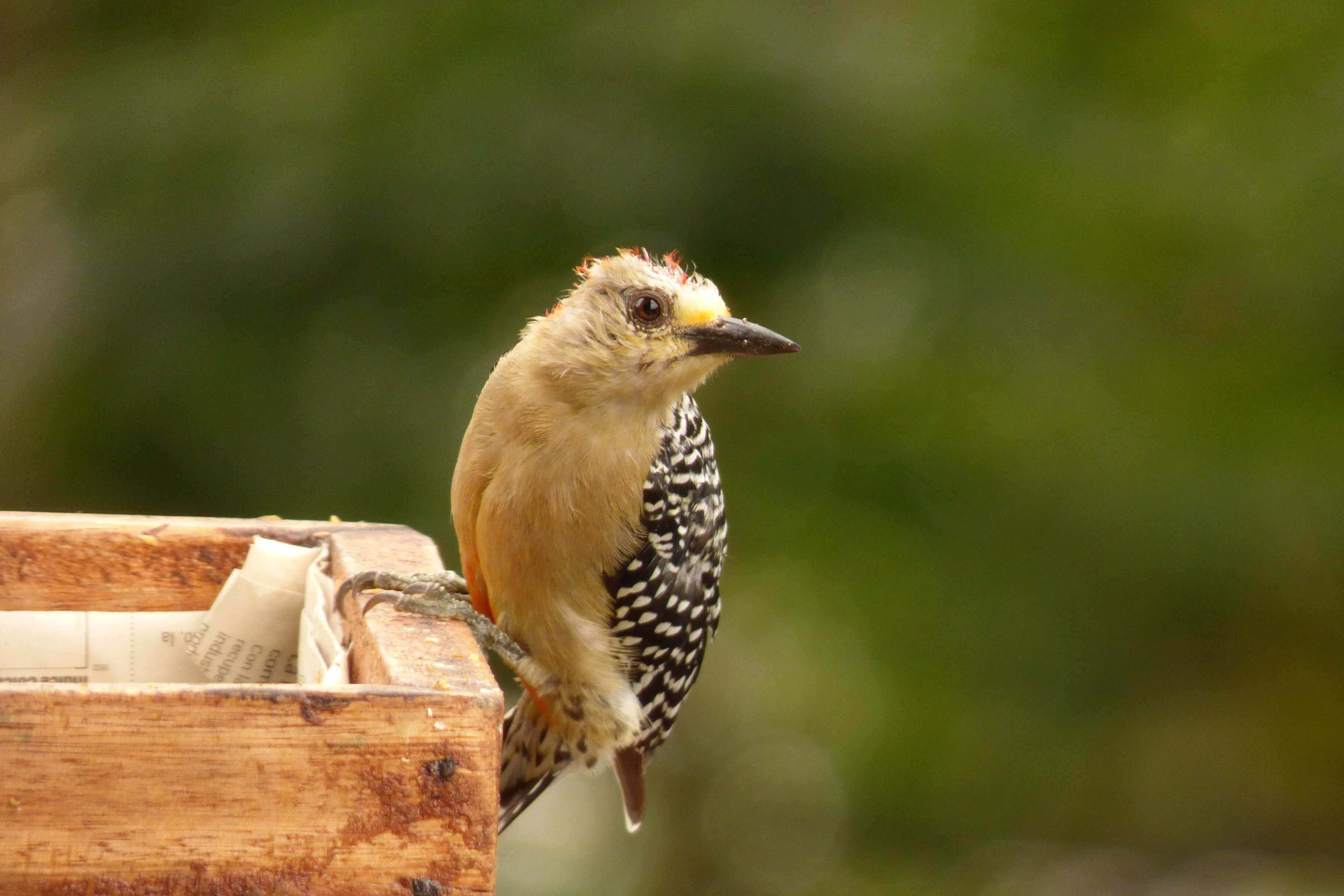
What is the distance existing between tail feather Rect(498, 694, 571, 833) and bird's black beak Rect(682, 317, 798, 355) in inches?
27.3

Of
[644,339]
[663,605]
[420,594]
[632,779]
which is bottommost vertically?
[632,779]

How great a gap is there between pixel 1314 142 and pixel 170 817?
3.31m

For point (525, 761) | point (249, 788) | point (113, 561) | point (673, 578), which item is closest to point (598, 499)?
point (673, 578)

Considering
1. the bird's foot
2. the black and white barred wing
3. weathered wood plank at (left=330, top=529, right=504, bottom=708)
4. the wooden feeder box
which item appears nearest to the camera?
the wooden feeder box

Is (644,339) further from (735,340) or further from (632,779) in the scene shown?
(632,779)

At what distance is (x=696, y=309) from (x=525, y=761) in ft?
2.74

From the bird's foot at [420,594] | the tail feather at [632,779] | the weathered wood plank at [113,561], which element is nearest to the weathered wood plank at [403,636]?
the bird's foot at [420,594]

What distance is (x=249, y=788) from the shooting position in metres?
1.15

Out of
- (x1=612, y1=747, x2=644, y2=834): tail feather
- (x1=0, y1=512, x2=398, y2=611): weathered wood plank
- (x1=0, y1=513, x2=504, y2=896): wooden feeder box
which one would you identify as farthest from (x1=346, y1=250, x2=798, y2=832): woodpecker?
(x1=0, y1=513, x2=504, y2=896): wooden feeder box

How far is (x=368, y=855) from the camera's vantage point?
1.17m

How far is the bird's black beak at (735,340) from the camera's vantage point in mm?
1939

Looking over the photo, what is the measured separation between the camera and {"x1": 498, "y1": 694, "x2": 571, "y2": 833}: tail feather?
2.25 m

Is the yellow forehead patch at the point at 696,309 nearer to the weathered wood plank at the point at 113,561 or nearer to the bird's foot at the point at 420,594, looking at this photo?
the bird's foot at the point at 420,594

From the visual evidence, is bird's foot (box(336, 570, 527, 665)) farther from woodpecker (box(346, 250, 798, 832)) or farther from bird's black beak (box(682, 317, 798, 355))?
bird's black beak (box(682, 317, 798, 355))
